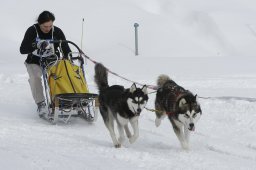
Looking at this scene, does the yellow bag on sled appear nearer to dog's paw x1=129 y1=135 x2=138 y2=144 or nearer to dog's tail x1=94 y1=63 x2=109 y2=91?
dog's tail x1=94 y1=63 x2=109 y2=91

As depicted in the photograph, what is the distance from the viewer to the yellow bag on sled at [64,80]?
645 centimetres

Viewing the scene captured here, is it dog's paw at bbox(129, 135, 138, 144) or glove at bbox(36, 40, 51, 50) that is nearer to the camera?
dog's paw at bbox(129, 135, 138, 144)

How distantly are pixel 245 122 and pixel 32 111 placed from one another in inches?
120

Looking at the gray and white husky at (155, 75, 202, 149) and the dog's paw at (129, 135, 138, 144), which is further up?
the gray and white husky at (155, 75, 202, 149)

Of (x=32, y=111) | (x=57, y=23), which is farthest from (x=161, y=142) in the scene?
(x=57, y=23)

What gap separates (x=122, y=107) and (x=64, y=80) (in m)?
1.41

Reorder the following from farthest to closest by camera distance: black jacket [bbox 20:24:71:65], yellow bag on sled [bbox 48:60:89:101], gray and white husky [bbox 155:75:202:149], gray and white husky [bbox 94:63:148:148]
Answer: black jacket [bbox 20:24:71:65], yellow bag on sled [bbox 48:60:89:101], gray and white husky [bbox 94:63:148:148], gray and white husky [bbox 155:75:202:149]

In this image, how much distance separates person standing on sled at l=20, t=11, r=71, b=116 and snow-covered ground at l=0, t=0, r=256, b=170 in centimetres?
42

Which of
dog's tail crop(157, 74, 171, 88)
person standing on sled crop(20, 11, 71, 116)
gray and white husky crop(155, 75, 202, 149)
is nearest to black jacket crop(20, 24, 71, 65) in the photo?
person standing on sled crop(20, 11, 71, 116)

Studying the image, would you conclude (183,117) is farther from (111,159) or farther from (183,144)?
(111,159)

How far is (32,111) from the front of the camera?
7.57m

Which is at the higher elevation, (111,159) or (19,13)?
(19,13)

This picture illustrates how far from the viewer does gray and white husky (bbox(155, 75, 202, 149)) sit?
16.8ft

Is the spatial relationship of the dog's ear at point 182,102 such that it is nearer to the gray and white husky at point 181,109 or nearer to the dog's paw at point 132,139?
the gray and white husky at point 181,109
